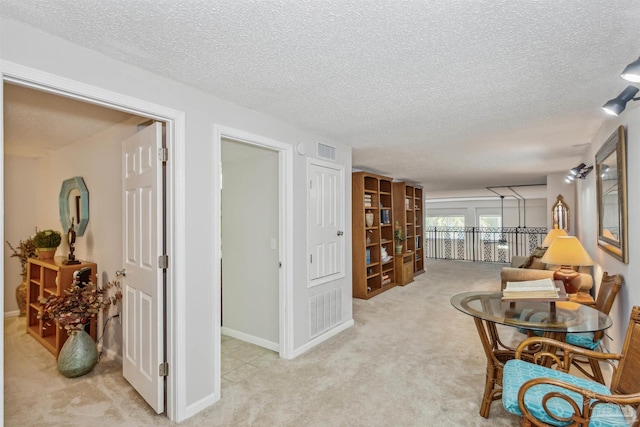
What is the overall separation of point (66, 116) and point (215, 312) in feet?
6.93

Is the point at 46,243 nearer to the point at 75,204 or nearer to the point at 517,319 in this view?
the point at 75,204

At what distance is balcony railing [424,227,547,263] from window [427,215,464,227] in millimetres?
1608

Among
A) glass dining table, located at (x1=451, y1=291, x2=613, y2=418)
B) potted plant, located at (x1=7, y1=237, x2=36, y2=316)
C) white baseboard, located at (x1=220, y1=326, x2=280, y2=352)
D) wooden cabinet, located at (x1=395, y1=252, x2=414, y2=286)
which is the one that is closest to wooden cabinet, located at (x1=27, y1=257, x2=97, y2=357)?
potted plant, located at (x1=7, y1=237, x2=36, y2=316)

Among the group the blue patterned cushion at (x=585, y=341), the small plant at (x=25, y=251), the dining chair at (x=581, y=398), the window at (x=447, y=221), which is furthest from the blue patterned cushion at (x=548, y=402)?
the window at (x=447, y=221)

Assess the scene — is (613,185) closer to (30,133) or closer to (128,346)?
(128,346)

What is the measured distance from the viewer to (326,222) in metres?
3.58

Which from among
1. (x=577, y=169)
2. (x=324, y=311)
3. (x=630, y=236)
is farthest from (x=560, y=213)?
(x=324, y=311)

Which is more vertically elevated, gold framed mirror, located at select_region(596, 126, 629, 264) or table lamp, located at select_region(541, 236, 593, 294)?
gold framed mirror, located at select_region(596, 126, 629, 264)

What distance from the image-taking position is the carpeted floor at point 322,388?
84.8 inches

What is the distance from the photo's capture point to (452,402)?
2.32 m

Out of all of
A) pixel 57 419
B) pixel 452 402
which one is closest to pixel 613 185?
pixel 452 402

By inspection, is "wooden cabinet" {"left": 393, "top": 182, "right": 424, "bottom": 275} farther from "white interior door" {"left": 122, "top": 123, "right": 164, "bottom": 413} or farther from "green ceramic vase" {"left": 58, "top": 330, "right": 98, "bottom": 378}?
"green ceramic vase" {"left": 58, "top": 330, "right": 98, "bottom": 378}

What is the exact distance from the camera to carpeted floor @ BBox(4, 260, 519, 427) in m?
2.15

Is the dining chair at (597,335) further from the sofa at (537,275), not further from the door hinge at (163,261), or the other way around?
the door hinge at (163,261)
